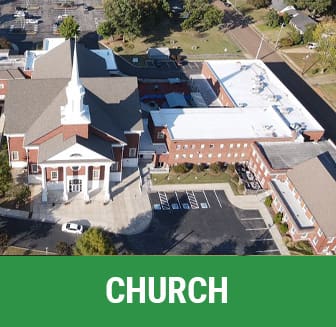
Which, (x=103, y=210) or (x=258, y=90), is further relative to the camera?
(x=258, y=90)

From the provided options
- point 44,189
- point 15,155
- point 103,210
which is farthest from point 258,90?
point 15,155

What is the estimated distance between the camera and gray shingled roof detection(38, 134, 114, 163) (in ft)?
175

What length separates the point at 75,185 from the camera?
58.6 m

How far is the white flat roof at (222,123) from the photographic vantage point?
2564 inches

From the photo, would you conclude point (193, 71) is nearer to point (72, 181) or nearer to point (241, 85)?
point (241, 85)

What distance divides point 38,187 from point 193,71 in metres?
47.1

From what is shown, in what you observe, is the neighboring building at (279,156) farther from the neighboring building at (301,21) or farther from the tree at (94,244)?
the neighboring building at (301,21)

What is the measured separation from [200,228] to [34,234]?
21158mm

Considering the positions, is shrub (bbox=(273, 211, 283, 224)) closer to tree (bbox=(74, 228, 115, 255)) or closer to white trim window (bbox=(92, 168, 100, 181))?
tree (bbox=(74, 228, 115, 255))

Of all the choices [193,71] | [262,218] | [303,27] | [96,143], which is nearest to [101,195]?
[96,143]

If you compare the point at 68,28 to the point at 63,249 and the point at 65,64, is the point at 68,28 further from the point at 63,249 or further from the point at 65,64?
the point at 63,249

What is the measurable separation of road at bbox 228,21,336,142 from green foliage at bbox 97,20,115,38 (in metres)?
32.7

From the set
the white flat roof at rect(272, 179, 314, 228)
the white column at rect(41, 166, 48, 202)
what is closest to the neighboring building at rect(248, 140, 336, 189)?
the white flat roof at rect(272, 179, 314, 228)

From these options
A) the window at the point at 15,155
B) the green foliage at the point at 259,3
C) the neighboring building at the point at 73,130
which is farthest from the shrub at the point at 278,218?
the green foliage at the point at 259,3
